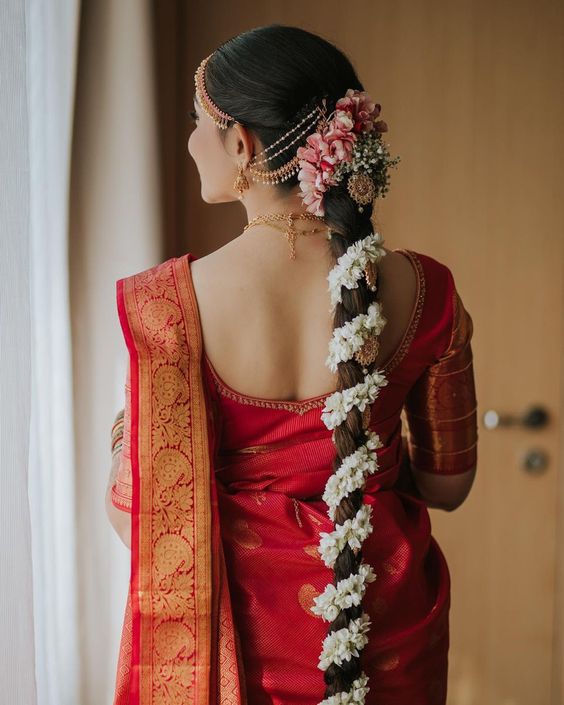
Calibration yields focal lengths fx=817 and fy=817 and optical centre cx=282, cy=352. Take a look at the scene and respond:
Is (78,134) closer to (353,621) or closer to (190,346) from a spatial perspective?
(190,346)

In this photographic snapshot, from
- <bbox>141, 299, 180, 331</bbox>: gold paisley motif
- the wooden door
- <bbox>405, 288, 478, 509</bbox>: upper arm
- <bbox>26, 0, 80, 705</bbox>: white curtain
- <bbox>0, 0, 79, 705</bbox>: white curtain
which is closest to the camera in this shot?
<bbox>141, 299, 180, 331</bbox>: gold paisley motif

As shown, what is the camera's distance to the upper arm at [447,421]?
47.3 inches

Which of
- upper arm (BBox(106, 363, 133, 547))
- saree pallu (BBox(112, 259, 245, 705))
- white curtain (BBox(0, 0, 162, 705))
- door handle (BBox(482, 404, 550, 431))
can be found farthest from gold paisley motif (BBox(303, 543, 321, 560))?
door handle (BBox(482, 404, 550, 431))

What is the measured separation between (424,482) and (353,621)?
1.21ft

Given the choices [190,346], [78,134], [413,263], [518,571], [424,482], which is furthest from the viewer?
[518,571]

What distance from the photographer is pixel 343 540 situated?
1033 mm

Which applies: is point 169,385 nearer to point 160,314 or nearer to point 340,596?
point 160,314

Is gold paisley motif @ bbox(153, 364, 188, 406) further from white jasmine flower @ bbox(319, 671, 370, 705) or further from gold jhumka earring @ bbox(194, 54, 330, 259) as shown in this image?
white jasmine flower @ bbox(319, 671, 370, 705)

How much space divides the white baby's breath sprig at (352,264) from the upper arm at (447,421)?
189 millimetres

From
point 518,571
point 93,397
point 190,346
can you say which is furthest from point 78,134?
point 518,571

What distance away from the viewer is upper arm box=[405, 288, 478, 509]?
3.94ft

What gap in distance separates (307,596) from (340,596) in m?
0.05

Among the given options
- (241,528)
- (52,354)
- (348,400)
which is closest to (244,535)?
(241,528)

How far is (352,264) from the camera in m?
1.01
